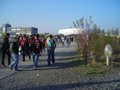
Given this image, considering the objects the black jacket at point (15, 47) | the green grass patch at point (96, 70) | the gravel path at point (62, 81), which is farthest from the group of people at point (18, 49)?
the green grass patch at point (96, 70)

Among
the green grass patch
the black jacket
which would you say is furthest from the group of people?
the green grass patch

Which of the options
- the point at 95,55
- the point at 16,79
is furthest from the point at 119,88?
the point at 95,55

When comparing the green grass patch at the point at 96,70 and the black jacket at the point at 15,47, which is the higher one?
the black jacket at the point at 15,47

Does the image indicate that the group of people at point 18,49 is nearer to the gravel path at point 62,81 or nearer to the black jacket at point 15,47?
the black jacket at point 15,47

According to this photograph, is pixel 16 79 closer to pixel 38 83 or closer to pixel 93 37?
pixel 38 83

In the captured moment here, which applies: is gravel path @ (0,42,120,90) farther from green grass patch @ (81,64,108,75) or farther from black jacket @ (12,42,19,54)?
black jacket @ (12,42,19,54)

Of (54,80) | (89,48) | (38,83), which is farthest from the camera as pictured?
(89,48)

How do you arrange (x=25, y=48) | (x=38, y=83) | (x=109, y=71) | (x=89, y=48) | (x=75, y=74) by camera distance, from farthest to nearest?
1. (x=25, y=48)
2. (x=89, y=48)
3. (x=109, y=71)
4. (x=75, y=74)
5. (x=38, y=83)

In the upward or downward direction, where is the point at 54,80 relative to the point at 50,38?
downward

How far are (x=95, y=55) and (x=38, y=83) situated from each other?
23.9 ft

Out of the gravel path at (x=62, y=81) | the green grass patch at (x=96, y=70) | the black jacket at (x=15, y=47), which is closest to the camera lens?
the gravel path at (x=62, y=81)

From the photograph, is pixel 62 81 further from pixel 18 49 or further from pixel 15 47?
pixel 18 49

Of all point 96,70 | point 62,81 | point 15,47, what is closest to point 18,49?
point 15,47

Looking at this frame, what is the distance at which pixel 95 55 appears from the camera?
16.9 meters
